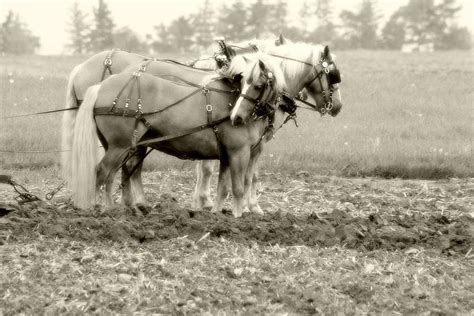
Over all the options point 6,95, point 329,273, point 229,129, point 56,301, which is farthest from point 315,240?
point 6,95

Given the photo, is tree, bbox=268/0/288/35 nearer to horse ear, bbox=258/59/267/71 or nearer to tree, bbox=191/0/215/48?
tree, bbox=191/0/215/48

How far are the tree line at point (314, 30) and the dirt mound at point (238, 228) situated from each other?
36.5 metres

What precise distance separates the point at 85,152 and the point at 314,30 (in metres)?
46.1

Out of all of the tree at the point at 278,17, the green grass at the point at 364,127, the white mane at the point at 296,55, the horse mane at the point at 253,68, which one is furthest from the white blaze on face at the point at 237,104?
the tree at the point at 278,17

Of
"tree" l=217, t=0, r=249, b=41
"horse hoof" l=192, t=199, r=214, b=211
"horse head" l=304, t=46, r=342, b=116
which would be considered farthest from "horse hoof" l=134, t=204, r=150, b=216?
"tree" l=217, t=0, r=249, b=41

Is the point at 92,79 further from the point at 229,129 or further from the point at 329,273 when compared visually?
the point at 329,273

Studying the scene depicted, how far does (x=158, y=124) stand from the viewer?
7.80m

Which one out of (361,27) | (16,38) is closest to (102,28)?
(16,38)

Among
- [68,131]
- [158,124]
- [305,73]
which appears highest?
[305,73]

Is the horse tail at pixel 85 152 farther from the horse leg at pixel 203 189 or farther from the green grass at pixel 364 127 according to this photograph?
the green grass at pixel 364 127

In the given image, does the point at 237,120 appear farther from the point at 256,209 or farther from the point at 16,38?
the point at 16,38

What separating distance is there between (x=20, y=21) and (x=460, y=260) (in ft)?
211

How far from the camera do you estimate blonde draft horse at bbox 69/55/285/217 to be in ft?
25.4

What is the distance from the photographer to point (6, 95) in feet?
59.0
